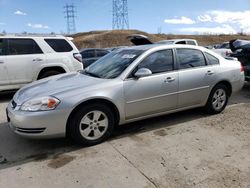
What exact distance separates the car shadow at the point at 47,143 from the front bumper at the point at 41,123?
28 centimetres

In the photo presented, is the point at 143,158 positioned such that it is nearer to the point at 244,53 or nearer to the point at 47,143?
the point at 47,143

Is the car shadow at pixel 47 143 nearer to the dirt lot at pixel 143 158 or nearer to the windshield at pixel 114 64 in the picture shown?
the dirt lot at pixel 143 158

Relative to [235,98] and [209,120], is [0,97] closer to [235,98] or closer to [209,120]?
[209,120]

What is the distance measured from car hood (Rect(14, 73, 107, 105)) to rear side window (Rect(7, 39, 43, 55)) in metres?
3.33

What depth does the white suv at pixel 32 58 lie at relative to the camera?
777 cm

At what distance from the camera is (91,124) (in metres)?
4.38

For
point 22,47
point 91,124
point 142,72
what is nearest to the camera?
point 91,124

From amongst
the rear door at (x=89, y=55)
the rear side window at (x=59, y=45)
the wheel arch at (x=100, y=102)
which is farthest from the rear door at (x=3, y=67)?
the rear door at (x=89, y=55)

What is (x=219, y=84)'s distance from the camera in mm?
5805

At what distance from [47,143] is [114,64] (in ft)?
5.74

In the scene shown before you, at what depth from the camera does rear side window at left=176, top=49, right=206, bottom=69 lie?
5.34 m

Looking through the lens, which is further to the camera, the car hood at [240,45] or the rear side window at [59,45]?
the car hood at [240,45]

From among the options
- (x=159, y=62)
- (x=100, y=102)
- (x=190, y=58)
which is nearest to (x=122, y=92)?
(x=100, y=102)

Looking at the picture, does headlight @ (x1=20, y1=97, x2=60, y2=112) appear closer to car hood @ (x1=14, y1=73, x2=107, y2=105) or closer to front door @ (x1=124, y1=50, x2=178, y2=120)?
car hood @ (x1=14, y1=73, x2=107, y2=105)
